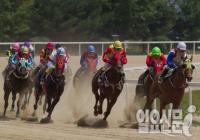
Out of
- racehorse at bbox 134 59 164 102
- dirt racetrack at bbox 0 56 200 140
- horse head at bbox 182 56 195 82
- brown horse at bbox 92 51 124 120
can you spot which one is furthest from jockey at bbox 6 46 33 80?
horse head at bbox 182 56 195 82

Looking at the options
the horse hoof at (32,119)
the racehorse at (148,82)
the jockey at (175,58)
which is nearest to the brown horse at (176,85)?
the jockey at (175,58)

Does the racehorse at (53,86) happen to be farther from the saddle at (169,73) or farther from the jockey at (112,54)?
the saddle at (169,73)

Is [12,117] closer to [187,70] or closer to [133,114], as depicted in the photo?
[133,114]

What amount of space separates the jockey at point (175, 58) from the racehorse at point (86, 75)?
14.3 feet

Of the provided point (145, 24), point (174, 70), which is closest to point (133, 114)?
point (174, 70)

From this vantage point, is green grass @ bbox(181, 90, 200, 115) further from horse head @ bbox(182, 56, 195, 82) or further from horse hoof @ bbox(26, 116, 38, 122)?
horse hoof @ bbox(26, 116, 38, 122)

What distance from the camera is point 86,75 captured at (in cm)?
1852

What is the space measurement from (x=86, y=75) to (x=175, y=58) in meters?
5.02

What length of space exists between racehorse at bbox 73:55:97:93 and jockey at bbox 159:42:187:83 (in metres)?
4.35

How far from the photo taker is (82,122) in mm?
15031

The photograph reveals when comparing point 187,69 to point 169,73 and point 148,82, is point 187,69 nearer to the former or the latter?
point 169,73

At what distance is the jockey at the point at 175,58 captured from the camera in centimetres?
1366

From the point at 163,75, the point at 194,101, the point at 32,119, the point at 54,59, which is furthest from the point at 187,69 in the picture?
the point at 194,101

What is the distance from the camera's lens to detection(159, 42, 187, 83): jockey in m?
13.7
